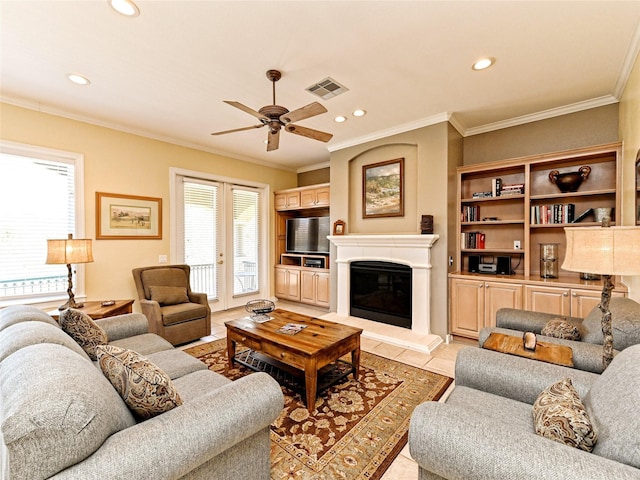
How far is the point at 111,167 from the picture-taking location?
3.88 meters

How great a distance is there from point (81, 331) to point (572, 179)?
16.0 feet

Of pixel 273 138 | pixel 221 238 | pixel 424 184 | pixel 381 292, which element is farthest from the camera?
pixel 221 238

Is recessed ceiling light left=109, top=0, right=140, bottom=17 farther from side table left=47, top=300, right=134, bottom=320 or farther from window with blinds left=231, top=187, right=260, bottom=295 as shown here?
window with blinds left=231, top=187, right=260, bottom=295

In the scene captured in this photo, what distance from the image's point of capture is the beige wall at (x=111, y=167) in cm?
333

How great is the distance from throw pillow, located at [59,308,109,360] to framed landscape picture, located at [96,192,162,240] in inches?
85.2

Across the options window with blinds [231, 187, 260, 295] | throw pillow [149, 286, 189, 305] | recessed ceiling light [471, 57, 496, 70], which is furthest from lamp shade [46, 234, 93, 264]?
recessed ceiling light [471, 57, 496, 70]

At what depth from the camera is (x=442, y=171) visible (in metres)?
3.75

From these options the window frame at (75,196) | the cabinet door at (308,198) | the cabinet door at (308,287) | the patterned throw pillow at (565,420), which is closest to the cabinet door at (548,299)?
the patterned throw pillow at (565,420)

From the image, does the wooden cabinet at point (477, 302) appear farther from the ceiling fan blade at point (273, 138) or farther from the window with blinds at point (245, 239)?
the window with blinds at point (245, 239)

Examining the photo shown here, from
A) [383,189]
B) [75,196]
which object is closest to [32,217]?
[75,196]

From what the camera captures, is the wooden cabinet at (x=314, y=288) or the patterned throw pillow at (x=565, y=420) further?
the wooden cabinet at (x=314, y=288)

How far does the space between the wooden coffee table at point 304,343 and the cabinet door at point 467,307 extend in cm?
173

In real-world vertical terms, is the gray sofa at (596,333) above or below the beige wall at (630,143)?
below

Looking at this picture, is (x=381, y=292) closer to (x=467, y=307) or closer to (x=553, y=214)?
(x=467, y=307)
